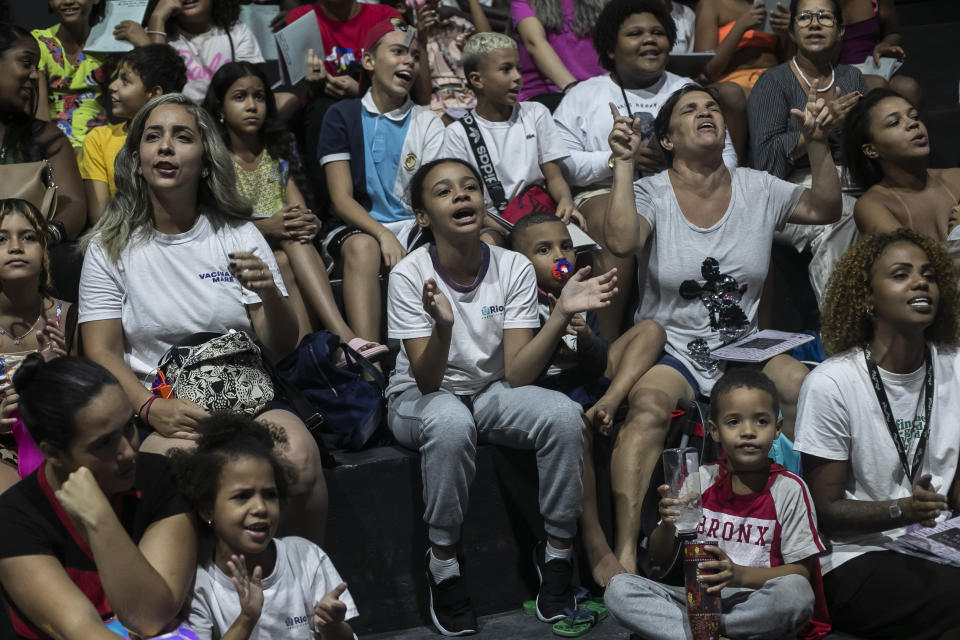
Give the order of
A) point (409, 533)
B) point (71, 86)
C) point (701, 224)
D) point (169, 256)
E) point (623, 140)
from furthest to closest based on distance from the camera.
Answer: point (71, 86), point (701, 224), point (623, 140), point (409, 533), point (169, 256)

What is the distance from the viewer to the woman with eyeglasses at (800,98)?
4.68 m

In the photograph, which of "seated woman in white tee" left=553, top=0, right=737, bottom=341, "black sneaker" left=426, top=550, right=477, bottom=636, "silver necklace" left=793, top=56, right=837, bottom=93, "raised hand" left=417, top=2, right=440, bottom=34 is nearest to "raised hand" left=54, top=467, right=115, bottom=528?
"black sneaker" left=426, top=550, right=477, bottom=636

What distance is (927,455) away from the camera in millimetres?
3336

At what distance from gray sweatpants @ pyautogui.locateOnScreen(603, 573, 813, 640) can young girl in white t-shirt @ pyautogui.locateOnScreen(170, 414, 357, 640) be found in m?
0.81

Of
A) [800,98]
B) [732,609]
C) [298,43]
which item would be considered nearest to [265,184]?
[298,43]

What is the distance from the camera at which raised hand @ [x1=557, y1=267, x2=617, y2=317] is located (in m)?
3.44

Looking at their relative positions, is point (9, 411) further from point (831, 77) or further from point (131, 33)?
point (831, 77)

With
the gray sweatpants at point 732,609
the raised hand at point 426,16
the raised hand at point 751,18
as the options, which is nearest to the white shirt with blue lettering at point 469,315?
the gray sweatpants at point 732,609

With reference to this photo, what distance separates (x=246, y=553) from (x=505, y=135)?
8.39ft

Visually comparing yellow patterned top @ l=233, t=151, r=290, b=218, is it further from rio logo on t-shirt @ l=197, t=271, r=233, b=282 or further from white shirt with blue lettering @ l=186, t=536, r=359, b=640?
white shirt with blue lettering @ l=186, t=536, r=359, b=640

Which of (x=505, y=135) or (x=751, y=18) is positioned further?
(x=751, y=18)

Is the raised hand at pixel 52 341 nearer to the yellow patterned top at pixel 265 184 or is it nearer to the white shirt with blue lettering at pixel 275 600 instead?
the white shirt with blue lettering at pixel 275 600

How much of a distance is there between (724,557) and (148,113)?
212 centimetres

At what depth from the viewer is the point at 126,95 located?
456 cm
